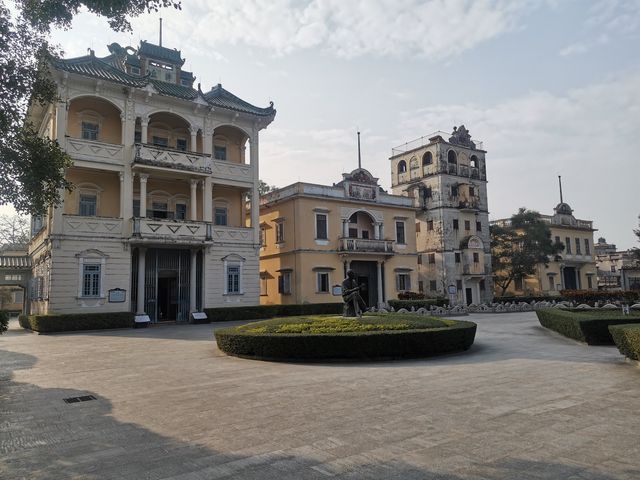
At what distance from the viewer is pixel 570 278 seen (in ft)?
174

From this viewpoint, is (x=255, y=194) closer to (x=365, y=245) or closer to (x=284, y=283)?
(x=284, y=283)

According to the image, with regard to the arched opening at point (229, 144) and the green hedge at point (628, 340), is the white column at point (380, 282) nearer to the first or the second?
the arched opening at point (229, 144)

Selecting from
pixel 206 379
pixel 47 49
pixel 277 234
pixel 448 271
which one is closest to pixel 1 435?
pixel 206 379

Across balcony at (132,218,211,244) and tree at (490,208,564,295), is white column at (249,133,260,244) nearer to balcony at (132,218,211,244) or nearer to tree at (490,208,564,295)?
balcony at (132,218,211,244)

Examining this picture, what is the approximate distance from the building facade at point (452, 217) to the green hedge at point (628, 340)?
30538 mm

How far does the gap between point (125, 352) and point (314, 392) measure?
793cm

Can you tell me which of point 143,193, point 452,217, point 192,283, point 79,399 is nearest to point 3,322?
point 79,399

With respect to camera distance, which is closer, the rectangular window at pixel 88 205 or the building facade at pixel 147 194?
the building facade at pixel 147 194

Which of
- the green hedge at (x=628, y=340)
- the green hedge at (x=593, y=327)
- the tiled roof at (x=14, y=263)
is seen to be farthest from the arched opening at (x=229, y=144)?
the green hedge at (x=628, y=340)

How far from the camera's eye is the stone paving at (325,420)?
15.3ft

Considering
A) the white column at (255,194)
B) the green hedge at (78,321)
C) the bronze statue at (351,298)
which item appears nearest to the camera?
the bronze statue at (351,298)

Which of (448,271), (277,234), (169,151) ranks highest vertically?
(169,151)

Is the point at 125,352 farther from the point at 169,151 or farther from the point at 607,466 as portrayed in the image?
the point at 169,151

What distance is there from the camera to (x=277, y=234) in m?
33.1
